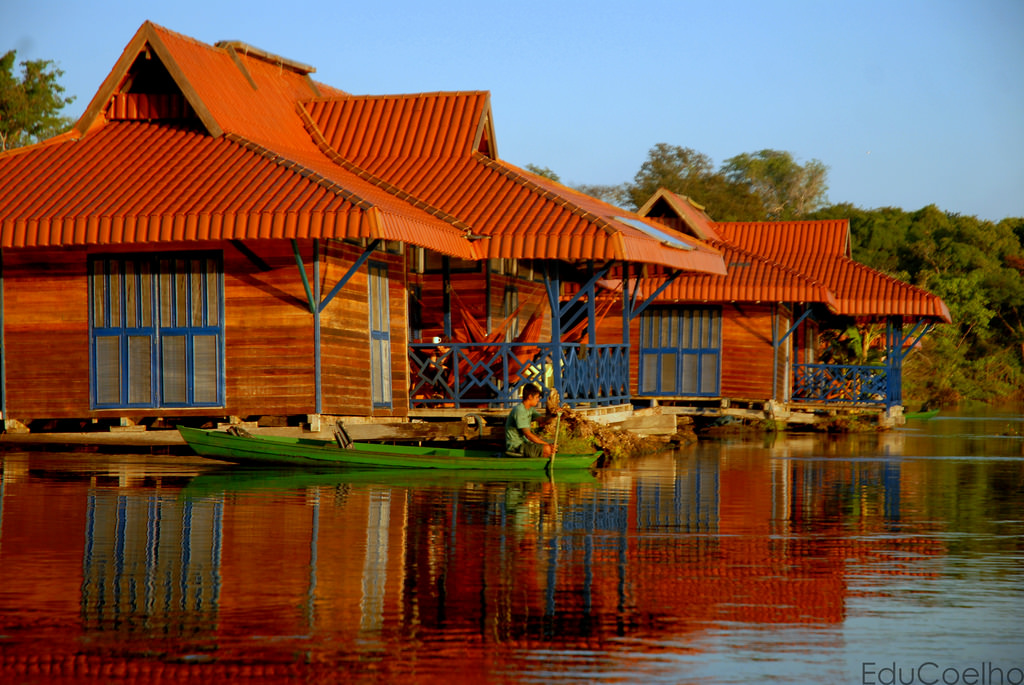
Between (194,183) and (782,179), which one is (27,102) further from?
(782,179)

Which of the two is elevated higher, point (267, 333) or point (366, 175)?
point (366, 175)

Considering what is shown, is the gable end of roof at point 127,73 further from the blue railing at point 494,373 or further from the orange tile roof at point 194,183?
the blue railing at point 494,373

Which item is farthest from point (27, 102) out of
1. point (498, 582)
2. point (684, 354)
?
point (498, 582)

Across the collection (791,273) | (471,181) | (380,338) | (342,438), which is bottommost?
(342,438)

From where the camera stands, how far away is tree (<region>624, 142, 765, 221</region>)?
76.7m

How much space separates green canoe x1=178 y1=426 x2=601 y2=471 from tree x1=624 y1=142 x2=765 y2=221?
5561 centimetres

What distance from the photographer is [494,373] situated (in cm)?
2303

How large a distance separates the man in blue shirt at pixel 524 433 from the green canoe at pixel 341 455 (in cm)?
24

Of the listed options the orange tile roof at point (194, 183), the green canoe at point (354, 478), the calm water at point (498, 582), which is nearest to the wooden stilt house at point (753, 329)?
the orange tile roof at point (194, 183)

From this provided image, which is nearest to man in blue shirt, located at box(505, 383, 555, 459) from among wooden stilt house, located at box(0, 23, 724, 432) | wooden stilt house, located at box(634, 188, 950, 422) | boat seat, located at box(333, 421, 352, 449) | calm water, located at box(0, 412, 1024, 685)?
calm water, located at box(0, 412, 1024, 685)

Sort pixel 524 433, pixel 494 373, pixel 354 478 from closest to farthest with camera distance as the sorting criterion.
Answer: pixel 354 478
pixel 524 433
pixel 494 373

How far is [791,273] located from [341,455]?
18.1m

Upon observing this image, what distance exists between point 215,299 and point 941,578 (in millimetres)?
12783

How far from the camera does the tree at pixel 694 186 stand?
76688mm
